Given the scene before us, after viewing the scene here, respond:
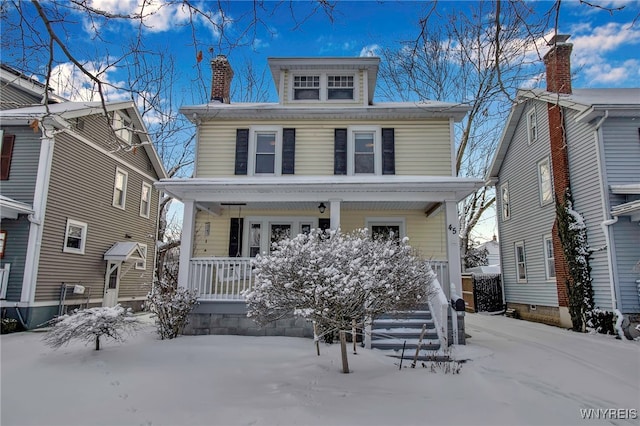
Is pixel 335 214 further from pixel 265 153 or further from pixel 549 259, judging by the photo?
pixel 549 259

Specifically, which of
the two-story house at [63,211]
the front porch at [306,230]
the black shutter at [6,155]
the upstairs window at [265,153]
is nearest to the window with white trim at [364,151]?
the front porch at [306,230]

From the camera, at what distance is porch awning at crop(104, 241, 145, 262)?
14.2m

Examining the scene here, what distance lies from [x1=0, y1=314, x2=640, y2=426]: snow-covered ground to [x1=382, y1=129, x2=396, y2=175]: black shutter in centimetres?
512

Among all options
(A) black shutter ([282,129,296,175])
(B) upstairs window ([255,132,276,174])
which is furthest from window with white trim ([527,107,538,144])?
(B) upstairs window ([255,132,276,174])

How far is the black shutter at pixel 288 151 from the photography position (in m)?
11.5

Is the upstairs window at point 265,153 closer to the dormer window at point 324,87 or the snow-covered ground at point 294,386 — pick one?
the dormer window at point 324,87

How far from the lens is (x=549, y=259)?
12.9 metres

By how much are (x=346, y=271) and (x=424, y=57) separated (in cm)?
1376

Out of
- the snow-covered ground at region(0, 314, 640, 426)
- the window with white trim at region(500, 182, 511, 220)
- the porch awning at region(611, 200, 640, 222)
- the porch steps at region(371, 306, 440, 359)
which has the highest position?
the window with white trim at region(500, 182, 511, 220)

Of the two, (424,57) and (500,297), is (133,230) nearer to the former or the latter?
(424,57)

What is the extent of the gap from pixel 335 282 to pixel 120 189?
1314cm

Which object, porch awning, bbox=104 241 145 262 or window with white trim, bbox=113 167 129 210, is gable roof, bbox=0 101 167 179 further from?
porch awning, bbox=104 241 145 262

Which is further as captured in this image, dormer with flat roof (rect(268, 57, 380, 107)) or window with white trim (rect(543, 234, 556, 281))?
window with white trim (rect(543, 234, 556, 281))

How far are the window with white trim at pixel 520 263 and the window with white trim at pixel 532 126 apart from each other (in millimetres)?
3774
